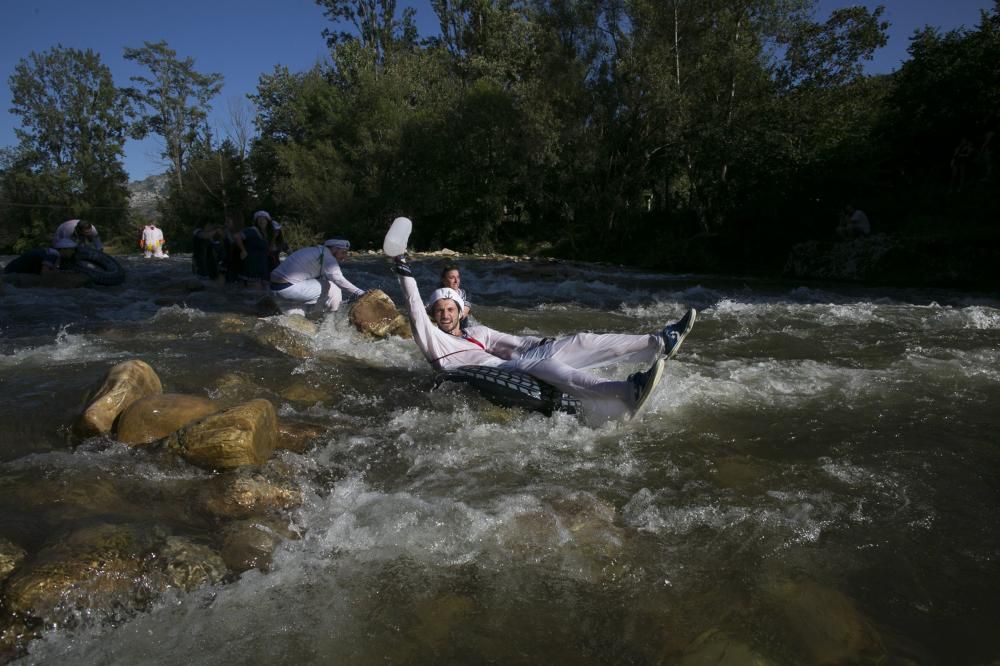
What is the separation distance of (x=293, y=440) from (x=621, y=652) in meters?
2.82

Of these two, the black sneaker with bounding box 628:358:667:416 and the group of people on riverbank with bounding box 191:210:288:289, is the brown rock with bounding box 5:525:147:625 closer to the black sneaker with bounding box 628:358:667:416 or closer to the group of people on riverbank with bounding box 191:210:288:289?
the black sneaker with bounding box 628:358:667:416

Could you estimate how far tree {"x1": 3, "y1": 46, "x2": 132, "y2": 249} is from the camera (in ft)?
136

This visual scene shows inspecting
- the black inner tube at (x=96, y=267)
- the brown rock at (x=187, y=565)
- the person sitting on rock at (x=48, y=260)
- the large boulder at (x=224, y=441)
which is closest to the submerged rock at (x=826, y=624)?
the brown rock at (x=187, y=565)

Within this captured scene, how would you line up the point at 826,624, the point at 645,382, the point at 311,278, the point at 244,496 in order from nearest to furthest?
the point at 826,624, the point at 244,496, the point at 645,382, the point at 311,278

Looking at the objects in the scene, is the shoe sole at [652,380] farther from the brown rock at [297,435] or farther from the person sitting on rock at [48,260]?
the person sitting on rock at [48,260]

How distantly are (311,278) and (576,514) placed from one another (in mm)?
6206

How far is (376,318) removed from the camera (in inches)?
332

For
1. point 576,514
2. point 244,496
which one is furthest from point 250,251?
point 576,514

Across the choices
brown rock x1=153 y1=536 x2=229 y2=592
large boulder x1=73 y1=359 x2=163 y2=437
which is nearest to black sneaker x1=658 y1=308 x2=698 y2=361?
brown rock x1=153 y1=536 x2=229 y2=592

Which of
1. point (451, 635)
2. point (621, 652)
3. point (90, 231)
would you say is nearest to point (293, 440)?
point (451, 635)

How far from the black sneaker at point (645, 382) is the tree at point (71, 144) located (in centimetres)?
4565

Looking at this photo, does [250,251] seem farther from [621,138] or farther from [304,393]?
[621,138]

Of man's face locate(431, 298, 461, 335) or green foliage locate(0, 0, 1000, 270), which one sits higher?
green foliage locate(0, 0, 1000, 270)

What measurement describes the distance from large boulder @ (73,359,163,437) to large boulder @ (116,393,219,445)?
12cm
